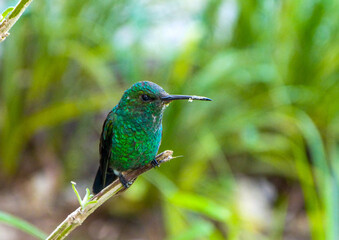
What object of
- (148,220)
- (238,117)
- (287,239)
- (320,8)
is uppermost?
(320,8)

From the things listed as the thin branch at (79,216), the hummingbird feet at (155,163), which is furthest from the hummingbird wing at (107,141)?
the thin branch at (79,216)

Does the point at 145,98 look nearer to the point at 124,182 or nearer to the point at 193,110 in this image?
the point at 124,182

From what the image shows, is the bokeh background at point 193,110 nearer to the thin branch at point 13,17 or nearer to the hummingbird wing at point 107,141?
the hummingbird wing at point 107,141

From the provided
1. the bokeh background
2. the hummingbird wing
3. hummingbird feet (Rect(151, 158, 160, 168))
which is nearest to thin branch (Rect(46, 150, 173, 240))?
hummingbird feet (Rect(151, 158, 160, 168))

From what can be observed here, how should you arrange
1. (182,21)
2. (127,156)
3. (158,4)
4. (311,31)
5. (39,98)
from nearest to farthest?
(127,156) → (311,31) → (39,98) → (158,4) → (182,21)

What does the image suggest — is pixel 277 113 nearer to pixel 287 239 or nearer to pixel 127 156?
pixel 287 239

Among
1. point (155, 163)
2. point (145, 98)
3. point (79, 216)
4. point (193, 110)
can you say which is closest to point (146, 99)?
point (145, 98)

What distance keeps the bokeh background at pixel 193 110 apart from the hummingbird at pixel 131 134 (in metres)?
1.47

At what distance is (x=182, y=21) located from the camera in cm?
368

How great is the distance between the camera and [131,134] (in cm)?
97

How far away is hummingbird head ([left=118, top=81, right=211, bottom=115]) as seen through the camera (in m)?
0.77

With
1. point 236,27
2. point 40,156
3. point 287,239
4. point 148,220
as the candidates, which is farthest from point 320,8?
point 40,156

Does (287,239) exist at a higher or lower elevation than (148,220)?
lower

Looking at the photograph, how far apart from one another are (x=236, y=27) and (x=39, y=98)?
1.36m
